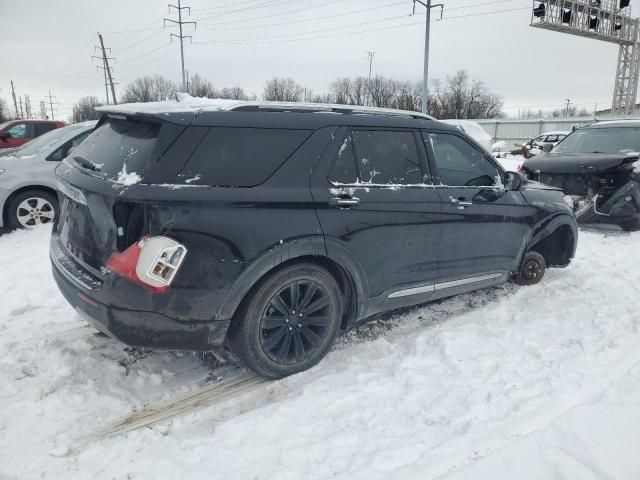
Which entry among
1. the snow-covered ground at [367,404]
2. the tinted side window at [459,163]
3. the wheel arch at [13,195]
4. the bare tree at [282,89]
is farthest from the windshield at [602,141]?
the bare tree at [282,89]

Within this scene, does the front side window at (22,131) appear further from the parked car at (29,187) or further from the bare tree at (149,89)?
the bare tree at (149,89)

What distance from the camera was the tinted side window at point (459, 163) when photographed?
4.11 meters

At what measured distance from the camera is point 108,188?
2939 millimetres

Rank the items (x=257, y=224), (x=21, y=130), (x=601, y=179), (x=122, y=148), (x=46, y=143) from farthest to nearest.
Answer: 1. (x=21, y=130)
2. (x=46, y=143)
3. (x=601, y=179)
4. (x=122, y=148)
5. (x=257, y=224)

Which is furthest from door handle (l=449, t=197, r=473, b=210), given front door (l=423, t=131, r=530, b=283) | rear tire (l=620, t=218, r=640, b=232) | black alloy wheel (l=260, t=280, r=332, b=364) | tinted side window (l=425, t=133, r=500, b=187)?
rear tire (l=620, t=218, r=640, b=232)

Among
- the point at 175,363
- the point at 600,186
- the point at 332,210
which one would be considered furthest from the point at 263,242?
the point at 600,186

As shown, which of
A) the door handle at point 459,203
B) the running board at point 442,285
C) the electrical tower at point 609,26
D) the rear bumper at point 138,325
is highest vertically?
the electrical tower at point 609,26

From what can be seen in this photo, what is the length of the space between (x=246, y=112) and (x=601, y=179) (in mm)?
6632

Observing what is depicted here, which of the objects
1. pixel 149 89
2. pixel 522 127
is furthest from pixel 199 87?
pixel 522 127

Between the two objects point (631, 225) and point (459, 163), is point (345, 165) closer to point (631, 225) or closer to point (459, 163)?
point (459, 163)

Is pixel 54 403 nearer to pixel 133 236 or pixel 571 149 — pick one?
pixel 133 236

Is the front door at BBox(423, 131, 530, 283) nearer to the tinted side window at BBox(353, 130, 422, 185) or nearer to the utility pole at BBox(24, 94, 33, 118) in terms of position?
the tinted side window at BBox(353, 130, 422, 185)

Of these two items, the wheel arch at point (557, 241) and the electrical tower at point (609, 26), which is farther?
the electrical tower at point (609, 26)

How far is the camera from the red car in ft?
44.3
